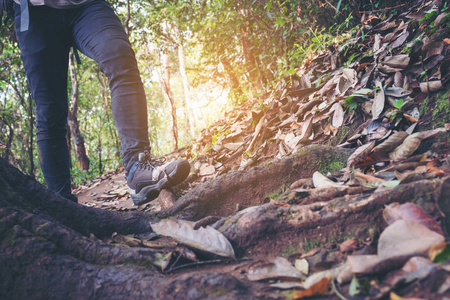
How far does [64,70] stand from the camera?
2178 millimetres

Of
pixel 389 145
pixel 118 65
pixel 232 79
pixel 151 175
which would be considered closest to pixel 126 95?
pixel 118 65

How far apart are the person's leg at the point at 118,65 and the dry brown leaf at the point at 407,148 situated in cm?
162

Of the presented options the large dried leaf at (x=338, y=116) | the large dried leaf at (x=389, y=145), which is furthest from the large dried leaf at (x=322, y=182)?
the large dried leaf at (x=338, y=116)

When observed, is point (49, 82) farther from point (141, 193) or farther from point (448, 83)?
point (448, 83)

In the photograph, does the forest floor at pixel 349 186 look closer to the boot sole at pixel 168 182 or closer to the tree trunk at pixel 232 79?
the boot sole at pixel 168 182

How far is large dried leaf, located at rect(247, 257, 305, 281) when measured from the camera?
90cm

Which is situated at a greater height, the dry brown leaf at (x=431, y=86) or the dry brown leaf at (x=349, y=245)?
the dry brown leaf at (x=431, y=86)

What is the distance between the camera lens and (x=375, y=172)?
1.38 metres

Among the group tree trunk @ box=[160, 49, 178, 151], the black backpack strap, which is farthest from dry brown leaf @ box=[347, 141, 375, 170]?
tree trunk @ box=[160, 49, 178, 151]

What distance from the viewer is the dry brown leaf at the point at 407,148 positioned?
1.38 metres

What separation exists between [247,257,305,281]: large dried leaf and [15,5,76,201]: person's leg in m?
1.59

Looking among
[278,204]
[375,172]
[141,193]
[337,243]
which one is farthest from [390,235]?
[141,193]

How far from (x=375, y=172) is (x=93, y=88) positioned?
36.6ft

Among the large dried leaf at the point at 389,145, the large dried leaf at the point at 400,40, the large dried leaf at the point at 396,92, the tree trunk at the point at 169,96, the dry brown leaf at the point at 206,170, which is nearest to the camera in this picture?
the large dried leaf at the point at 389,145
